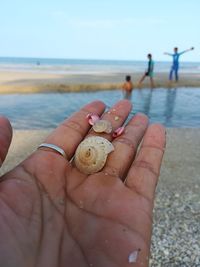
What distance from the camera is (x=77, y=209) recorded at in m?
2.51

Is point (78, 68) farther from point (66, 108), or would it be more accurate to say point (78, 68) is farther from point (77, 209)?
point (77, 209)

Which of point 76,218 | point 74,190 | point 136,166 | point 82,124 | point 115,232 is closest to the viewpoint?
point 115,232

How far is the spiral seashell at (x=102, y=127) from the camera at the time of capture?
354 cm

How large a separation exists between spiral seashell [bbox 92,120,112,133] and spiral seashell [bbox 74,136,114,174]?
232 mm

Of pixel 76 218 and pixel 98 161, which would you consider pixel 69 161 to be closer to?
pixel 98 161

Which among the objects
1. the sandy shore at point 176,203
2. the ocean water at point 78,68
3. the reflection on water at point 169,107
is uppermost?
the sandy shore at point 176,203

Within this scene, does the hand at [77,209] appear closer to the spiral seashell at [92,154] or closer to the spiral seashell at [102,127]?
the spiral seashell at [92,154]

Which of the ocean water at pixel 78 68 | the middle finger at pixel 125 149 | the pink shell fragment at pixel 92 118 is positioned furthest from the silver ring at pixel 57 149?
the ocean water at pixel 78 68

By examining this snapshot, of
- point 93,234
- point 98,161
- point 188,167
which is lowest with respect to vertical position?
point 188,167

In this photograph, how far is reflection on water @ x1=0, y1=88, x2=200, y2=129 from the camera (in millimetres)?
12345

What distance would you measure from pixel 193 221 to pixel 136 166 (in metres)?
2.17

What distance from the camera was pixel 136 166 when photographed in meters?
2.92

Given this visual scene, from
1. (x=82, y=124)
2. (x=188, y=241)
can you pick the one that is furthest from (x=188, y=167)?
(x=82, y=124)

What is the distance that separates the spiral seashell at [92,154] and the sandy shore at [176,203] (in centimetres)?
152
